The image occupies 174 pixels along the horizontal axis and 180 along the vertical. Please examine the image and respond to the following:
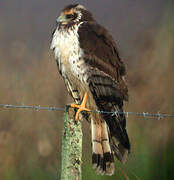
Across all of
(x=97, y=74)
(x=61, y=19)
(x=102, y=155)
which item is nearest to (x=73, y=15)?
(x=61, y=19)

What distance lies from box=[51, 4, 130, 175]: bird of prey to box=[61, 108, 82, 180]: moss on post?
0.95ft

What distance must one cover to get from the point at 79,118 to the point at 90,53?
0.45 m

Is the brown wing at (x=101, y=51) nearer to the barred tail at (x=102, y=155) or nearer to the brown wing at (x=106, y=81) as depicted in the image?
the brown wing at (x=106, y=81)

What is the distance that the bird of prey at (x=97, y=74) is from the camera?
1868 millimetres

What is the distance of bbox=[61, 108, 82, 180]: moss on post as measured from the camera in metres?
1.52

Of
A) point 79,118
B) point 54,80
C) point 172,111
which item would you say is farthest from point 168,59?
point 79,118

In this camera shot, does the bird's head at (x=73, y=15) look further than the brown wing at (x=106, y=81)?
Yes

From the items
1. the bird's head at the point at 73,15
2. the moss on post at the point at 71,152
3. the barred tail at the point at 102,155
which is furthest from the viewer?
the bird's head at the point at 73,15

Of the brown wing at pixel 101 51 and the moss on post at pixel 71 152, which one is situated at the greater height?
the brown wing at pixel 101 51

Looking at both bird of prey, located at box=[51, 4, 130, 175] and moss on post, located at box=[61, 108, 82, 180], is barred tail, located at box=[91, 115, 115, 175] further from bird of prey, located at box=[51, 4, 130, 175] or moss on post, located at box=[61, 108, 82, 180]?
moss on post, located at box=[61, 108, 82, 180]

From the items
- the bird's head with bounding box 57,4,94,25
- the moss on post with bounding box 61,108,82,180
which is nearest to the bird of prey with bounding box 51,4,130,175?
the bird's head with bounding box 57,4,94,25

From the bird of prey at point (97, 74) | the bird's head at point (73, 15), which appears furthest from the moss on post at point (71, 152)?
the bird's head at point (73, 15)

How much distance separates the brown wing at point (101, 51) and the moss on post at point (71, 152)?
466 mm

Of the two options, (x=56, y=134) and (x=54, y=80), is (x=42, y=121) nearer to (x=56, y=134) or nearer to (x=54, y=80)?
(x=56, y=134)
